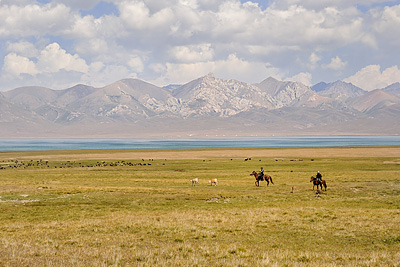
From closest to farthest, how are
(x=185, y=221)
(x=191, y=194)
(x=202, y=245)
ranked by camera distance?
1. (x=202, y=245)
2. (x=185, y=221)
3. (x=191, y=194)

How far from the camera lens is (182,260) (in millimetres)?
15000

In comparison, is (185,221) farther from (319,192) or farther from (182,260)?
(319,192)

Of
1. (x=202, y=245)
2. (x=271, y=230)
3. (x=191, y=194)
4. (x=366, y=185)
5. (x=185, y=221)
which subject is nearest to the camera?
(x=202, y=245)

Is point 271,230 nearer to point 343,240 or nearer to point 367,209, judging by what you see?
point 343,240

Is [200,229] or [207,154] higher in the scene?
[207,154]

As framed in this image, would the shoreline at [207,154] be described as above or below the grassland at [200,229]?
above

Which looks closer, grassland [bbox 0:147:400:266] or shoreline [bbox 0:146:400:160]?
grassland [bbox 0:147:400:266]

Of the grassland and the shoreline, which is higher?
the shoreline

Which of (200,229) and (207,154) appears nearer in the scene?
(200,229)

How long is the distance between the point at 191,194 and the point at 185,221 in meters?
15.5

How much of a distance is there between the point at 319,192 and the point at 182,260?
87.5 ft

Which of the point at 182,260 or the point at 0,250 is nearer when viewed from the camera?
the point at 182,260

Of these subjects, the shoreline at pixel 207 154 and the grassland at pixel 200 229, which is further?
the shoreline at pixel 207 154

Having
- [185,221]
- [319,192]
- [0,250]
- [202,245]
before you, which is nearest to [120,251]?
[202,245]
